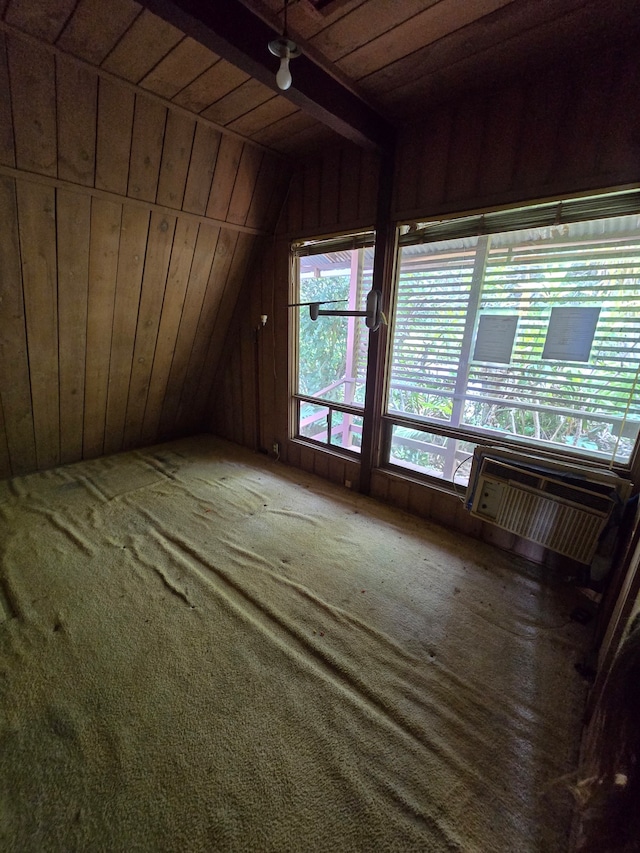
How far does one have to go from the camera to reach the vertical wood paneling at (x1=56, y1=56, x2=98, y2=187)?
1585mm

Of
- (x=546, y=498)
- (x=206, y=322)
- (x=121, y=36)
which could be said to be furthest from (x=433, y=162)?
(x=206, y=322)

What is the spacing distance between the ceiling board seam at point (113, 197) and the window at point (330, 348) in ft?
1.85

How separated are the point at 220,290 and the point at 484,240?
6.72ft

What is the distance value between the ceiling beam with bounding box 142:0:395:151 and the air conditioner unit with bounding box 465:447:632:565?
1.90 m

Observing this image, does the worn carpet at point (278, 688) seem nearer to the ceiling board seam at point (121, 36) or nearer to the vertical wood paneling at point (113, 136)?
the vertical wood paneling at point (113, 136)

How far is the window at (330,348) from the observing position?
9.33 ft

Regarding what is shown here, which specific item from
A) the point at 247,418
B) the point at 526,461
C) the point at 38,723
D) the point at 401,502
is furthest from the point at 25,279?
the point at 526,461

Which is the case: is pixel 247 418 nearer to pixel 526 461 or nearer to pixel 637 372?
pixel 526 461

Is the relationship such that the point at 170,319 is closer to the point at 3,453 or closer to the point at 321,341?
the point at 321,341

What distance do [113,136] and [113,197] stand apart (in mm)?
296

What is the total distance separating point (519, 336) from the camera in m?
1.99

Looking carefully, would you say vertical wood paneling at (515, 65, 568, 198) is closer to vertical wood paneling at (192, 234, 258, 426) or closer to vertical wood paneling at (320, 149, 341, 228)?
vertical wood paneling at (320, 149, 341, 228)

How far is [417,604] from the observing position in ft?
5.61

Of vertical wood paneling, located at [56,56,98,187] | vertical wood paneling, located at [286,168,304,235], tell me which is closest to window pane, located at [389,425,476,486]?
vertical wood paneling, located at [286,168,304,235]
